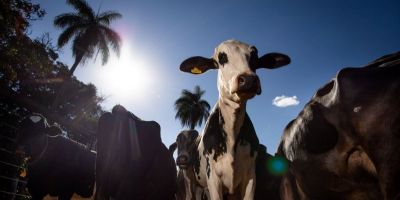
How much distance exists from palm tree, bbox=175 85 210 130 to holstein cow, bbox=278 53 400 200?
3649 cm

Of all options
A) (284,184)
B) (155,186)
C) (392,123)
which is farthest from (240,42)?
(155,186)

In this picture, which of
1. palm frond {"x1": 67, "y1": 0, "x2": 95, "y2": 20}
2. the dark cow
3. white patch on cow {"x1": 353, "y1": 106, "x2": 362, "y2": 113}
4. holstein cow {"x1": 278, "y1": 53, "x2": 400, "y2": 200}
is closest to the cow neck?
holstein cow {"x1": 278, "y1": 53, "x2": 400, "y2": 200}

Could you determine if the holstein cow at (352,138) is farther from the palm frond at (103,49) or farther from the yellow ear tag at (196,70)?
the palm frond at (103,49)

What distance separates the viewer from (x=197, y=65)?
14.5ft

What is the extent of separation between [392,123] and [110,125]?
3.76 m

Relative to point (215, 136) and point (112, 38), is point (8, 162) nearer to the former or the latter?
point (215, 136)

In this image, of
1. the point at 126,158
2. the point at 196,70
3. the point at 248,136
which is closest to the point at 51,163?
the point at 126,158

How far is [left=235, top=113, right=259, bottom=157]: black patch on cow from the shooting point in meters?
3.81

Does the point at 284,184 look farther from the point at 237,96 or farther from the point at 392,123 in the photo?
the point at 392,123

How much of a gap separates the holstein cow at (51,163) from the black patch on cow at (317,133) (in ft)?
20.7

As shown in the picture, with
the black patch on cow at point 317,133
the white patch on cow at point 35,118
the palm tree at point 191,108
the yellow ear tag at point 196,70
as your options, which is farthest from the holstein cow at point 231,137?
the palm tree at point 191,108

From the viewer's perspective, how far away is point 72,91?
31953mm

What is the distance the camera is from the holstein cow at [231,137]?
143 inches

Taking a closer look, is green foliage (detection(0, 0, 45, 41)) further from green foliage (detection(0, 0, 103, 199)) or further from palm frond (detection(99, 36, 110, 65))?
palm frond (detection(99, 36, 110, 65))
